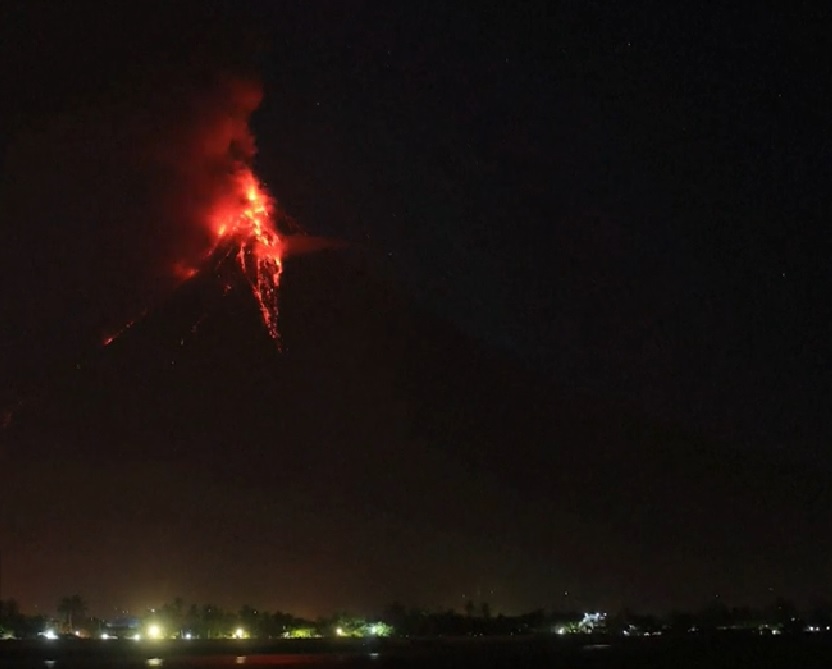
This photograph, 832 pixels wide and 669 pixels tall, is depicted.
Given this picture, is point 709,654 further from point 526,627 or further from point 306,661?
point 526,627

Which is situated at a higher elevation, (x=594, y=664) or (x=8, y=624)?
(x=8, y=624)

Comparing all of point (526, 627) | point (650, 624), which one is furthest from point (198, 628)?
point (650, 624)

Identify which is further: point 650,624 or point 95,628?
point 650,624

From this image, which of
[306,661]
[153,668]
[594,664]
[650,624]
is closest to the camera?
[153,668]

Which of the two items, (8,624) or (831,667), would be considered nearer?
(831,667)

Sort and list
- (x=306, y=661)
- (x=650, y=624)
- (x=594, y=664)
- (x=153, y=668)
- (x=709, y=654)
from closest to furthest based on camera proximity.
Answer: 1. (x=153, y=668)
2. (x=594, y=664)
3. (x=306, y=661)
4. (x=709, y=654)
5. (x=650, y=624)

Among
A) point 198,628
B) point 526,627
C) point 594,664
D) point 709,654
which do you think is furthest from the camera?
point 526,627

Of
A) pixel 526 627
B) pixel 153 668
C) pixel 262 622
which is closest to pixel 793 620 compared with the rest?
pixel 526 627

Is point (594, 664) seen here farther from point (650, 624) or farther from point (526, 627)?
point (650, 624)

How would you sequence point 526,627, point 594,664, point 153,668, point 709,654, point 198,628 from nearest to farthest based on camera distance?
1. point 153,668
2. point 594,664
3. point 709,654
4. point 198,628
5. point 526,627
